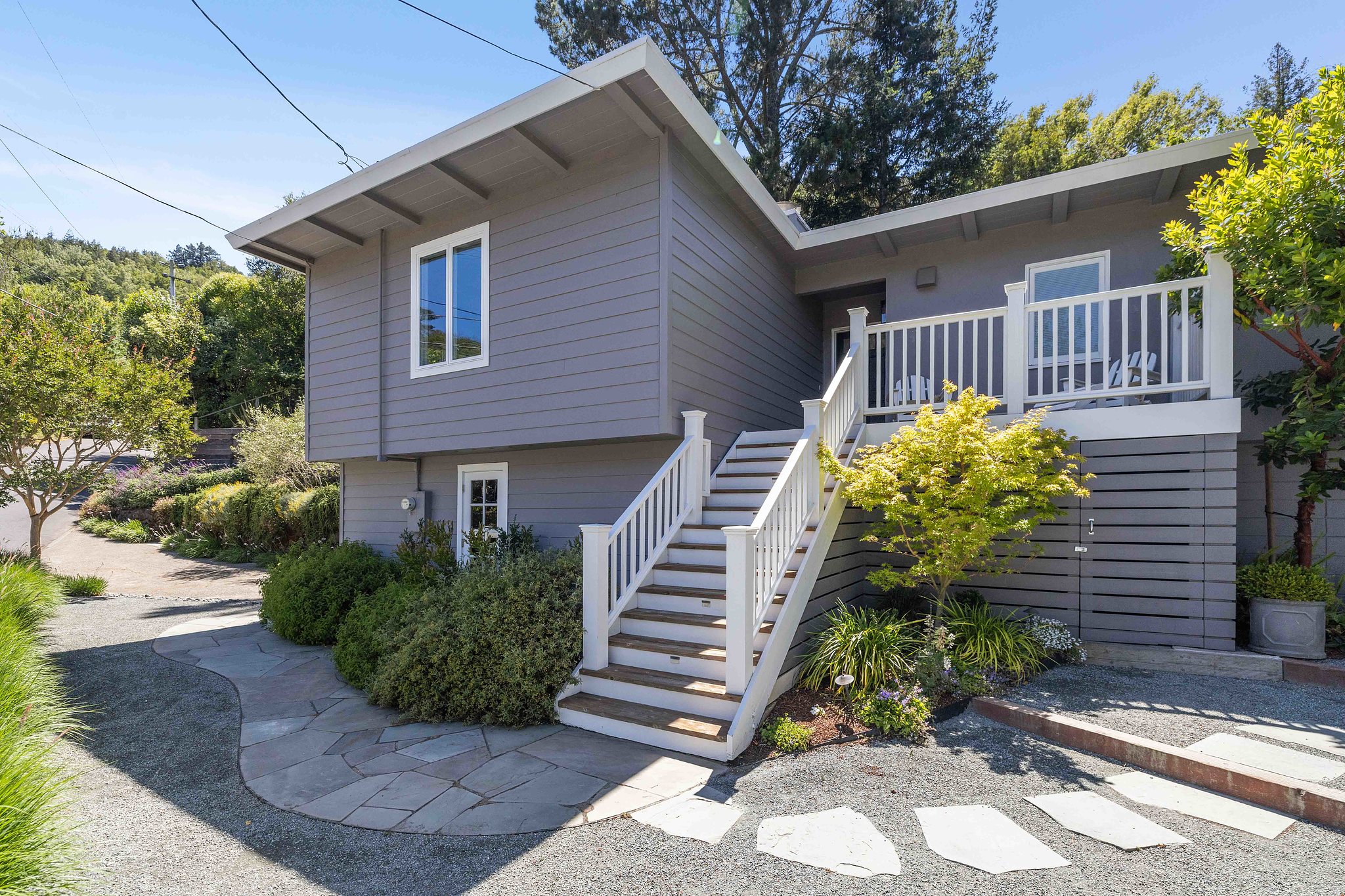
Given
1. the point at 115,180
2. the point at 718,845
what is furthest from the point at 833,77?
the point at 718,845

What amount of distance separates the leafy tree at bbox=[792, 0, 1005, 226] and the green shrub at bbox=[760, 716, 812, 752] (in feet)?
41.2

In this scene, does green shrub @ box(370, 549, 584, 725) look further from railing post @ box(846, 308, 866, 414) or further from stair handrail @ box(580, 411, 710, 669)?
railing post @ box(846, 308, 866, 414)

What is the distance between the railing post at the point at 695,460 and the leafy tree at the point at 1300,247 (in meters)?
4.38

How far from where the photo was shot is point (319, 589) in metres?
7.04

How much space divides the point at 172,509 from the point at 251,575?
20.5 ft

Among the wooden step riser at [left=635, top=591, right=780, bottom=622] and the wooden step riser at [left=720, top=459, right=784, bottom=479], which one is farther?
the wooden step riser at [left=720, top=459, right=784, bottom=479]

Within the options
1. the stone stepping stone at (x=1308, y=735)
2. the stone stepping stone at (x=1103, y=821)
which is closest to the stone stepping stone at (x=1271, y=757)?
the stone stepping stone at (x=1308, y=735)

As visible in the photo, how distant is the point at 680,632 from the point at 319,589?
4.69 meters

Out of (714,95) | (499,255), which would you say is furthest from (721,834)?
(714,95)

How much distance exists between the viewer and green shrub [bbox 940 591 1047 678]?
4.65 meters

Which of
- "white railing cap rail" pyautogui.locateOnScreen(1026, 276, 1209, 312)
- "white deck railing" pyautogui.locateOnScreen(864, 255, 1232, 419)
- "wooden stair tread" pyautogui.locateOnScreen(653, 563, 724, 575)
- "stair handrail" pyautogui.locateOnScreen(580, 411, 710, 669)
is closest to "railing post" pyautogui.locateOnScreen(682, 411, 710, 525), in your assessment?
"stair handrail" pyautogui.locateOnScreen(580, 411, 710, 669)

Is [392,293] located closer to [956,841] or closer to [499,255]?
[499,255]

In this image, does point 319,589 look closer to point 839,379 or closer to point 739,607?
point 739,607

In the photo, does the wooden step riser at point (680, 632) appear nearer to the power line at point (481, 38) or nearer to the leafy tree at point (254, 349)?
the power line at point (481, 38)
